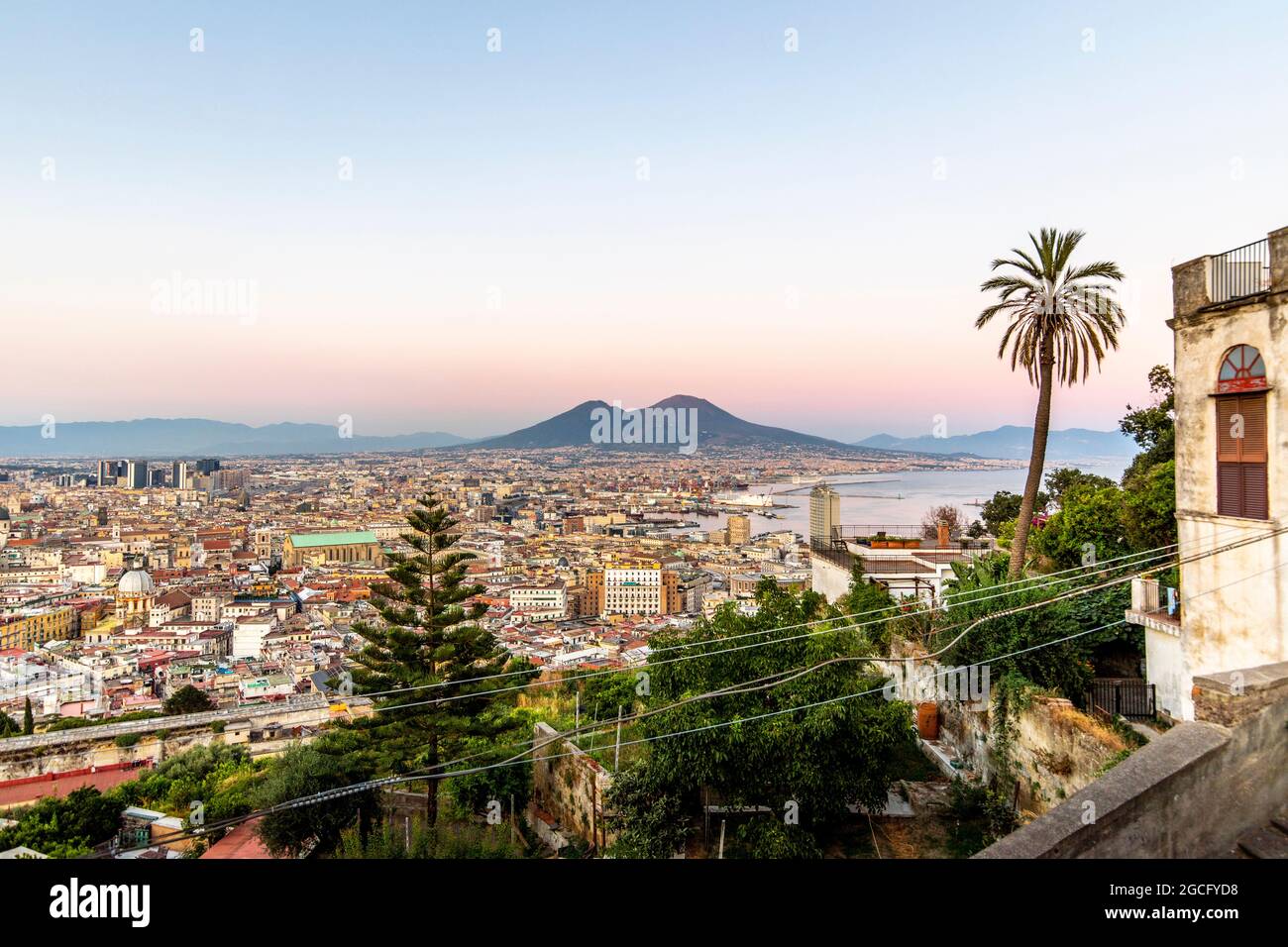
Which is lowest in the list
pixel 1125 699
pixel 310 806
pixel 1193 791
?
pixel 310 806

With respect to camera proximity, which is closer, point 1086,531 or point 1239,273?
point 1239,273

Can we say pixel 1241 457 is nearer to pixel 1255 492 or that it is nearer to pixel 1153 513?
pixel 1255 492

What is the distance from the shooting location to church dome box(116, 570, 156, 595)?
58531 mm

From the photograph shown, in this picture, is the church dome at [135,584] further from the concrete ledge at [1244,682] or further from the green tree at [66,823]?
the concrete ledge at [1244,682]

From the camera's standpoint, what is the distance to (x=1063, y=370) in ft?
28.2

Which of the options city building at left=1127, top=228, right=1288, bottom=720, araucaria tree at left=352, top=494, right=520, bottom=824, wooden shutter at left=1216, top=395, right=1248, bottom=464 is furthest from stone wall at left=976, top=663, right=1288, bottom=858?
araucaria tree at left=352, top=494, right=520, bottom=824

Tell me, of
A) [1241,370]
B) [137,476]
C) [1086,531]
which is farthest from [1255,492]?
[137,476]

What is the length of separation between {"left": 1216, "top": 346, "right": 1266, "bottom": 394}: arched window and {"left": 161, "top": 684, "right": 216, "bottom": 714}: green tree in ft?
99.7

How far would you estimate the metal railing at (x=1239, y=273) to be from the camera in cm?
475

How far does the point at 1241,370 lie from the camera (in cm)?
488

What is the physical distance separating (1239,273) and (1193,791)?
14.1ft
